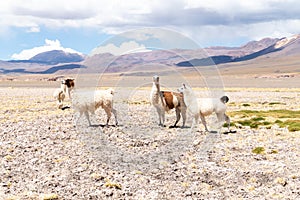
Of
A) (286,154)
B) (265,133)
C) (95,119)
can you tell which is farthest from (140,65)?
(286,154)

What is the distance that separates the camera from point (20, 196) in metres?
10.9

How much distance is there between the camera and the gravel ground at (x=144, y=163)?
37.6 feet

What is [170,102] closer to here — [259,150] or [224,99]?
[224,99]

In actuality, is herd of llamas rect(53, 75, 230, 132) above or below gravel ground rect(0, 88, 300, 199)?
above

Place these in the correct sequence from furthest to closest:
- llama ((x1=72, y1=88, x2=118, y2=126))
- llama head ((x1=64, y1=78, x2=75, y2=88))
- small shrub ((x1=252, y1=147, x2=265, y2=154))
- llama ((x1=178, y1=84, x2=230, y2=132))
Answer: llama head ((x1=64, y1=78, x2=75, y2=88)) → llama ((x1=72, y1=88, x2=118, y2=126)) → llama ((x1=178, y1=84, x2=230, y2=132)) → small shrub ((x1=252, y1=147, x2=265, y2=154))

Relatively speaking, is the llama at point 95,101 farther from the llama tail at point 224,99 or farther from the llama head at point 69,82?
the llama head at point 69,82

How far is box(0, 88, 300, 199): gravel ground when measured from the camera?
1145cm

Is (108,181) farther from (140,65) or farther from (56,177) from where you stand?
(140,65)

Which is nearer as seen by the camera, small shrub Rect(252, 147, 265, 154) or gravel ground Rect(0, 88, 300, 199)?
gravel ground Rect(0, 88, 300, 199)

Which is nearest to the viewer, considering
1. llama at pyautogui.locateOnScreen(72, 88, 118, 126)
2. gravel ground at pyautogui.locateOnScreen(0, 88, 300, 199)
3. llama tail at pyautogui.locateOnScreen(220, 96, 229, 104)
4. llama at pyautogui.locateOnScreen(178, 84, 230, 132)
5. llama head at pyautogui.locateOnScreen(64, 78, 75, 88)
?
gravel ground at pyautogui.locateOnScreen(0, 88, 300, 199)

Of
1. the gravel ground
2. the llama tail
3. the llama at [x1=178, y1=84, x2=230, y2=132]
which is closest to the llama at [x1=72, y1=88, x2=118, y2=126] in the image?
the gravel ground

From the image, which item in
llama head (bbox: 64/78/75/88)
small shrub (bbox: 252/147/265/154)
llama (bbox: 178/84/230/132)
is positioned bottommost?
small shrub (bbox: 252/147/265/154)

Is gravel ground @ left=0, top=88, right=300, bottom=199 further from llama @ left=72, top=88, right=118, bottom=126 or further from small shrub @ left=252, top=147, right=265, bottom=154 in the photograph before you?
llama @ left=72, top=88, right=118, bottom=126

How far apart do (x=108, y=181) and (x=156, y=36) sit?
7008 mm
